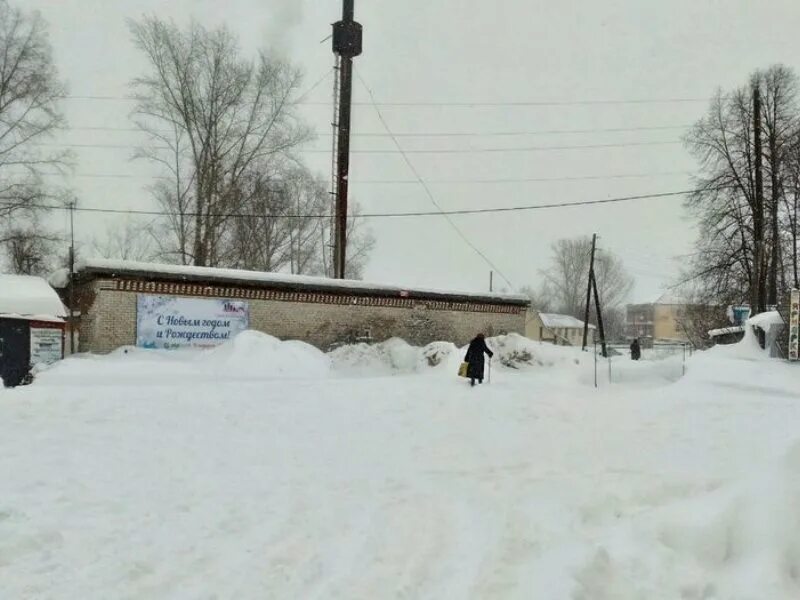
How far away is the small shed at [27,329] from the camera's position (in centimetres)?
1538

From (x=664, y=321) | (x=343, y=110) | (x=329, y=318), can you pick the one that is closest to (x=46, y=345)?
(x=329, y=318)

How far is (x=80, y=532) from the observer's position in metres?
4.32

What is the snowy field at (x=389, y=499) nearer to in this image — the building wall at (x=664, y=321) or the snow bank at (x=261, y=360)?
the snow bank at (x=261, y=360)

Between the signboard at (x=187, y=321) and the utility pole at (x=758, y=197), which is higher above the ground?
the utility pole at (x=758, y=197)

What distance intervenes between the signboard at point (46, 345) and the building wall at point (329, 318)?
1.10 meters

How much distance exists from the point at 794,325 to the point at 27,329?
20.9 meters

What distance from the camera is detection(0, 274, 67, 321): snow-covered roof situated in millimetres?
15930

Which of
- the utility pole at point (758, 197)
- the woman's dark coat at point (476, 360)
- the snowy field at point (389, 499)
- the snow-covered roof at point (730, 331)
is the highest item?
the utility pole at point (758, 197)

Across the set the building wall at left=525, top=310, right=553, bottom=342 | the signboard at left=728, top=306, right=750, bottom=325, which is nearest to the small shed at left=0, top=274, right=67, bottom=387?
the signboard at left=728, top=306, right=750, bottom=325

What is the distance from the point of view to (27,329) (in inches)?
632

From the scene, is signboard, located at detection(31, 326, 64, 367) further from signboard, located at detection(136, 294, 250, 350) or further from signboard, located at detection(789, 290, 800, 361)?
signboard, located at detection(789, 290, 800, 361)

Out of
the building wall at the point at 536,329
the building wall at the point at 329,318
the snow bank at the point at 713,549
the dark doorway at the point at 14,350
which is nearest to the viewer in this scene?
the snow bank at the point at 713,549

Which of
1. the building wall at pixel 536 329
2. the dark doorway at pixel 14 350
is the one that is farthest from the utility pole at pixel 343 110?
the building wall at pixel 536 329

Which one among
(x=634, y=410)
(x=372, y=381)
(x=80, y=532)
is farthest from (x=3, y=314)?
(x=634, y=410)
